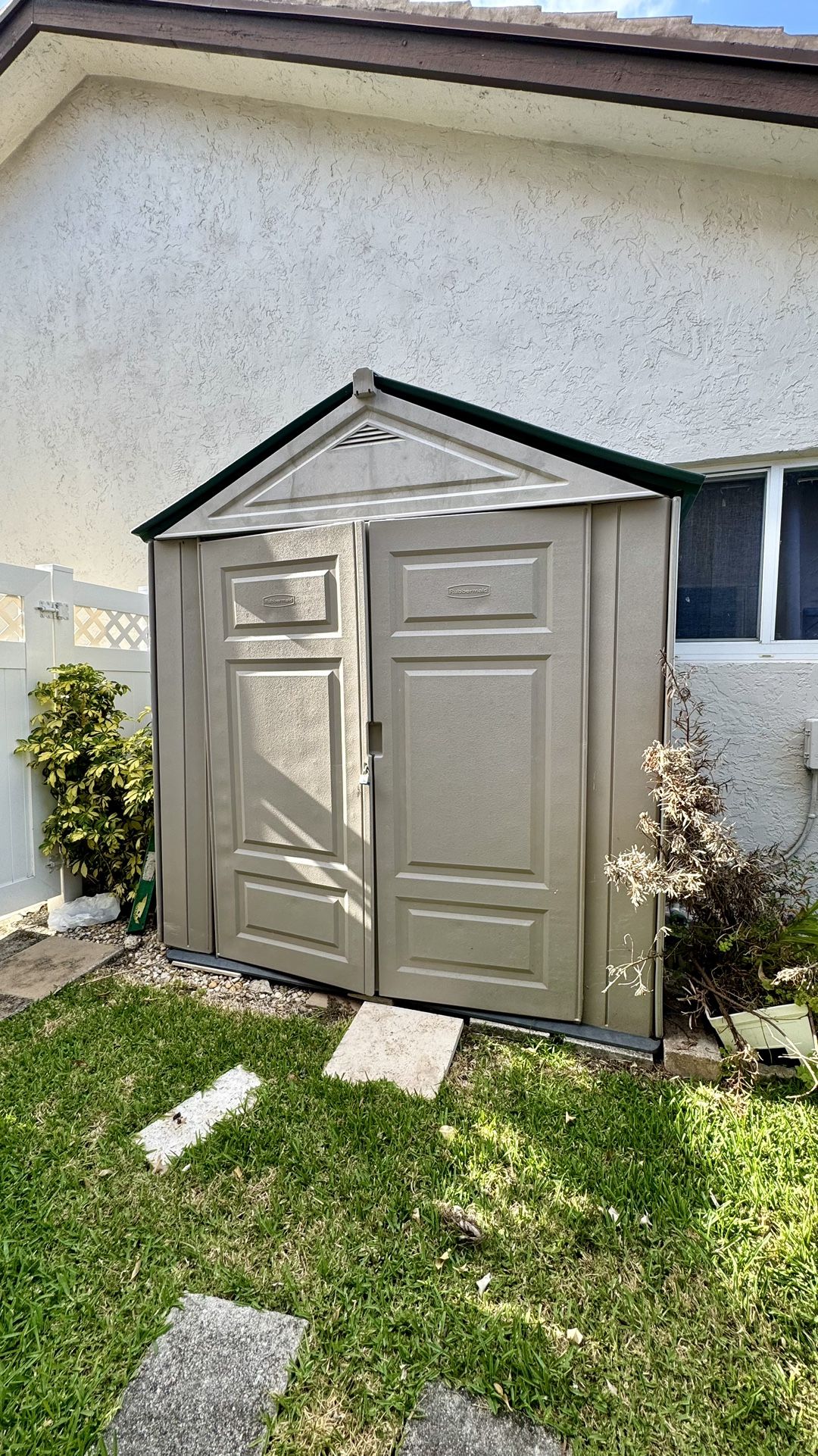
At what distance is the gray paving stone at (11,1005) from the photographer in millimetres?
3162

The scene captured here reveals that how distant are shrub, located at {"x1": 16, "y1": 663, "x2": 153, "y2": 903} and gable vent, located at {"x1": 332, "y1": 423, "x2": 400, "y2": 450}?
2.60 metres

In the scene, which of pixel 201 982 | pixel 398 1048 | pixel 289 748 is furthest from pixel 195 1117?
pixel 289 748

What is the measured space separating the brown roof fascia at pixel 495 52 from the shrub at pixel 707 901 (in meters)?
3.06

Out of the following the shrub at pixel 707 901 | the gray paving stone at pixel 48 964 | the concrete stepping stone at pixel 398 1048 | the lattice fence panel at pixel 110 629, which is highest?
the lattice fence panel at pixel 110 629

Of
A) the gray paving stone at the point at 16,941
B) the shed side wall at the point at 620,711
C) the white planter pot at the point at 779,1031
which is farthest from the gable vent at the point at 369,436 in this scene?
the gray paving stone at the point at 16,941

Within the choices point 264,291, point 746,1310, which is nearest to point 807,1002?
point 746,1310

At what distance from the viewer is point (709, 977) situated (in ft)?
9.26

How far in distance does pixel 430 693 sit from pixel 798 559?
2443 mm

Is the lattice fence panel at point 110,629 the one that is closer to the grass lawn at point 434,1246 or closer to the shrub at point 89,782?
the shrub at point 89,782

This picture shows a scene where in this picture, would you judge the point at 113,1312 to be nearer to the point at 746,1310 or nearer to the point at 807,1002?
the point at 746,1310

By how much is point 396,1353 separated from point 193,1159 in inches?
38.4

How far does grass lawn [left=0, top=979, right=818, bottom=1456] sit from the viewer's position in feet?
4.80

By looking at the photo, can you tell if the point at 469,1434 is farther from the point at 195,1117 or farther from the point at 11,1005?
the point at 11,1005

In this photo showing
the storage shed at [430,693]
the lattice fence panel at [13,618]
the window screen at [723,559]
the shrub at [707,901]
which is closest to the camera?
the shrub at [707,901]
